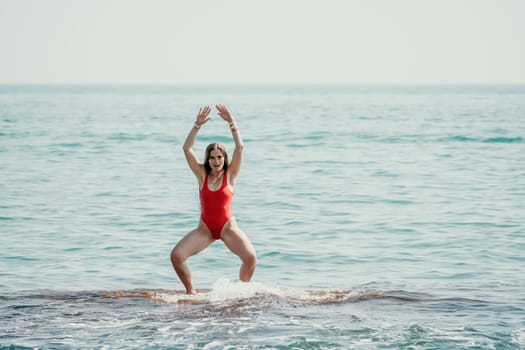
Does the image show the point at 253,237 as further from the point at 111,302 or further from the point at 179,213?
the point at 111,302

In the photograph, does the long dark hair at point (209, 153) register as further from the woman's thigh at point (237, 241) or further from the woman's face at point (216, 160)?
the woman's thigh at point (237, 241)

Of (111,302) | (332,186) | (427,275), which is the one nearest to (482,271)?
(427,275)

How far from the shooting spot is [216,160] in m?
10.2

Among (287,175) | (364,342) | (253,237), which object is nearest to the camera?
(364,342)

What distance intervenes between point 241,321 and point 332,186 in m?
15.8

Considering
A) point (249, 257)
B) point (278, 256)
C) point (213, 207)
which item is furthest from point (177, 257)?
point (278, 256)

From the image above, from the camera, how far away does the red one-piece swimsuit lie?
34.1ft

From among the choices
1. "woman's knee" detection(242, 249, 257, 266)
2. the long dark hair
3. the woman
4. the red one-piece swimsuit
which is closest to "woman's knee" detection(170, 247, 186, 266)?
the woman

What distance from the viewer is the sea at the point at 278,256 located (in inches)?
359

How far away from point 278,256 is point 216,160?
4746 millimetres

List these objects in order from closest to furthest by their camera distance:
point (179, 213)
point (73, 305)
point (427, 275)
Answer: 1. point (73, 305)
2. point (427, 275)
3. point (179, 213)

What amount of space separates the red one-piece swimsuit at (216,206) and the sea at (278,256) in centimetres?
92

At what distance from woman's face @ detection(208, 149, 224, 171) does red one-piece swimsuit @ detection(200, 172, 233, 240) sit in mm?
199

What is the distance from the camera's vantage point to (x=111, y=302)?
34.6 ft
